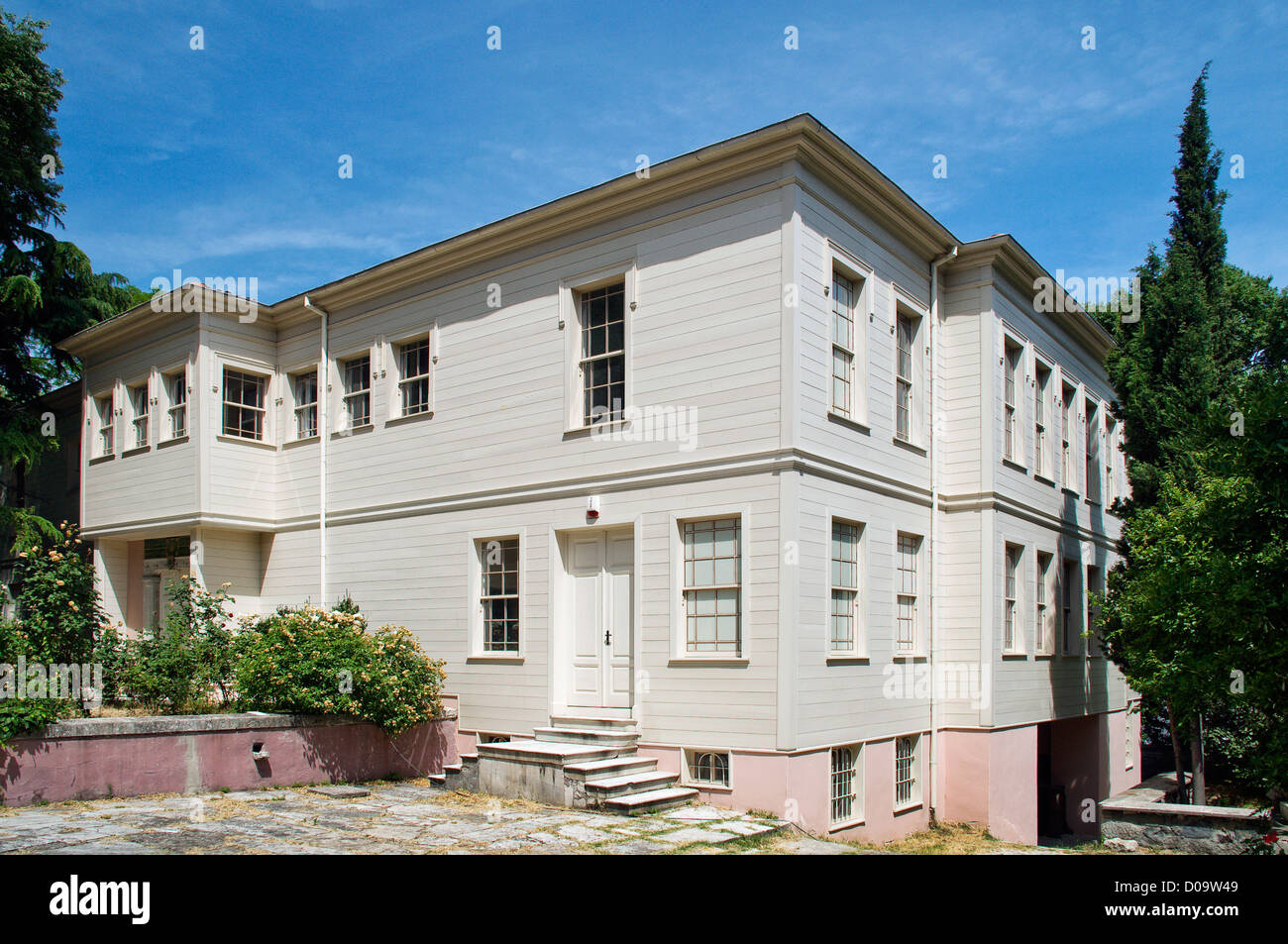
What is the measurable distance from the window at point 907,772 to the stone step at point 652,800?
3.47m

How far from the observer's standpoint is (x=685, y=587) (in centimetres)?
1312

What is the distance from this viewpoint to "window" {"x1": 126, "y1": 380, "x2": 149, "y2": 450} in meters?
19.8

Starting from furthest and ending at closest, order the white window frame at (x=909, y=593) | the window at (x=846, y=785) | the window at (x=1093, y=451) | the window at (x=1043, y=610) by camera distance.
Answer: the window at (x=1093, y=451)
the window at (x=1043, y=610)
the white window frame at (x=909, y=593)
the window at (x=846, y=785)

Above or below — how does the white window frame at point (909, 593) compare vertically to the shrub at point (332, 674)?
above

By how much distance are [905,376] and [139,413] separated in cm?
1401

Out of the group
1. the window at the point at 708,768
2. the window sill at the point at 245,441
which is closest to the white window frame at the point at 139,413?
the window sill at the point at 245,441

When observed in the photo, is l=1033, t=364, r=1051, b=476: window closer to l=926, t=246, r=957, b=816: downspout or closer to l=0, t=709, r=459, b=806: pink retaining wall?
l=926, t=246, r=957, b=816: downspout

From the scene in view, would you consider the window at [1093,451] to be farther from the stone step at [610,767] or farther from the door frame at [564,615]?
the stone step at [610,767]

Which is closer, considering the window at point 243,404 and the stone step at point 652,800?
the stone step at point 652,800

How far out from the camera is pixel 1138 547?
16.7m

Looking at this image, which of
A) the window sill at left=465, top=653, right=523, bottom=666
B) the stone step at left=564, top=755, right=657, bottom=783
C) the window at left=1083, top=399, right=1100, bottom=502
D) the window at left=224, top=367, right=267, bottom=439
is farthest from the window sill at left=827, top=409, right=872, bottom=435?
the window at left=224, top=367, right=267, bottom=439

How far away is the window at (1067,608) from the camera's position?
18616 mm

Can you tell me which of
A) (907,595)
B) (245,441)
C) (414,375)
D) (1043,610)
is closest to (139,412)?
(245,441)
